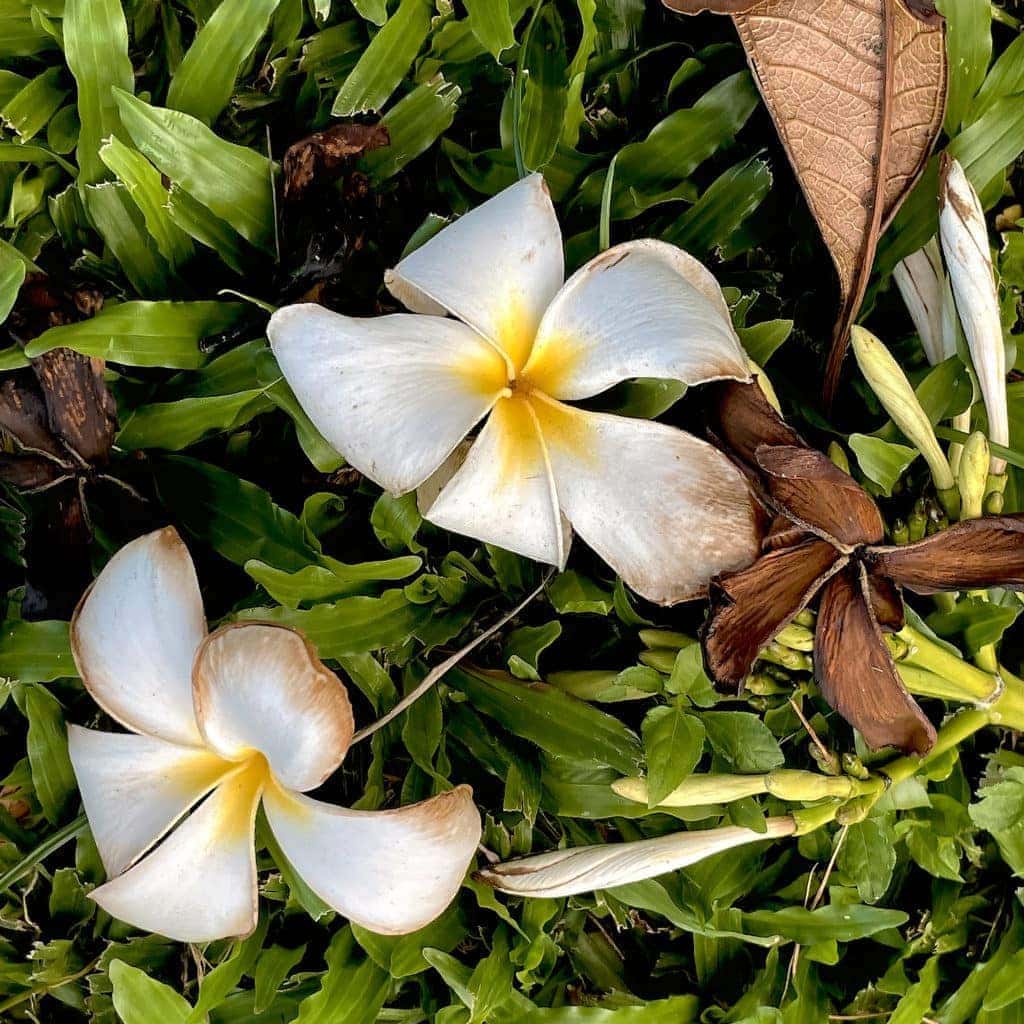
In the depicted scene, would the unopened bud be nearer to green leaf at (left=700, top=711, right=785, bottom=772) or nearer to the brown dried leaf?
the brown dried leaf

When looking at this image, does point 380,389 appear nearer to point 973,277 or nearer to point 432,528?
point 432,528

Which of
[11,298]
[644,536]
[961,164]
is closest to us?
[644,536]

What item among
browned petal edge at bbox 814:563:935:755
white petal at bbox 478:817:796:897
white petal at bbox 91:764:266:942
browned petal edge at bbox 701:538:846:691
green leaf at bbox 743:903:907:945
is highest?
browned petal edge at bbox 701:538:846:691

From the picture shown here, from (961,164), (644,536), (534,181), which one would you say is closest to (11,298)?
(534,181)

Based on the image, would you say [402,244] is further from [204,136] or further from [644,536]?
[644,536]

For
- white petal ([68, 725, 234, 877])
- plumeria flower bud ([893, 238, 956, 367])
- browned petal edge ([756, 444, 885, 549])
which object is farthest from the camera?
plumeria flower bud ([893, 238, 956, 367])

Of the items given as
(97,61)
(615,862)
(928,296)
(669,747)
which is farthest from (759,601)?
(97,61)

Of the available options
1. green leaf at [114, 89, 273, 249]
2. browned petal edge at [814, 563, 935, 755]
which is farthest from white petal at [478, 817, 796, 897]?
green leaf at [114, 89, 273, 249]
